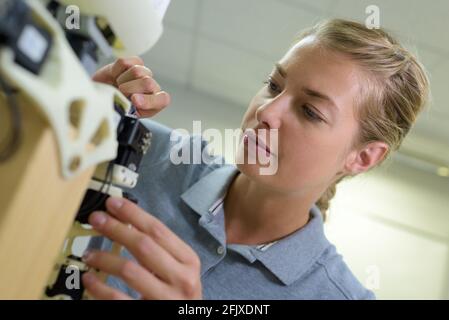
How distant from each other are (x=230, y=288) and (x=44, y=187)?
1.84 feet

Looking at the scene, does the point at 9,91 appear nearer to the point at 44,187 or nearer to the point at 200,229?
the point at 44,187

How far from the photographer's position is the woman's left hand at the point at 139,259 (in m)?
0.47

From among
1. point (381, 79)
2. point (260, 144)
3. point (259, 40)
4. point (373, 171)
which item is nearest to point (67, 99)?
point (260, 144)

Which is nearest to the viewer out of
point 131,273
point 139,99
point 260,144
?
point 131,273

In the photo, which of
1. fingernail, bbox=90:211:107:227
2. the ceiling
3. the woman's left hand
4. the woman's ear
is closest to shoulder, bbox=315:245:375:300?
the woman's ear

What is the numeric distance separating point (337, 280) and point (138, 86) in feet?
1.99

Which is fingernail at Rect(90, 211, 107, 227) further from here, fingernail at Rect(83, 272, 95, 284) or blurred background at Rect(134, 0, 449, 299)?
blurred background at Rect(134, 0, 449, 299)

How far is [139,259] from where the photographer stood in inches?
19.3

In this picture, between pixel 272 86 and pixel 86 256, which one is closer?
pixel 86 256

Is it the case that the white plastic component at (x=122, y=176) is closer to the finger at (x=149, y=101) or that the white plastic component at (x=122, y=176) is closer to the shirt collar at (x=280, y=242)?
the finger at (x=149, y=101)

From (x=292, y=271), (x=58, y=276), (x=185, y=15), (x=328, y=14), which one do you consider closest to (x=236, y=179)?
(x=292, y=271)

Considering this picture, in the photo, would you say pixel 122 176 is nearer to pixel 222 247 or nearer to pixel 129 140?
pixel 129 140

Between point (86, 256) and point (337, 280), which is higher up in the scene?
point (86, 256)

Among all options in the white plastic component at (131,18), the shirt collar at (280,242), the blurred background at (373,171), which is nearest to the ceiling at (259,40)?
the blurred background at (373,171)
